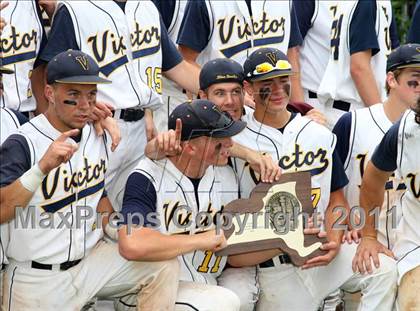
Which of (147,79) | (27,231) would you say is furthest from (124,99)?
(27,231)

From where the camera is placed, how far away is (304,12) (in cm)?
710

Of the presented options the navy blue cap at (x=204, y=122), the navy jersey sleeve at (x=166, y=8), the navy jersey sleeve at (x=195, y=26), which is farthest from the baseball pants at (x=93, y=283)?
the navy jersey sleeve at (x=166, y=8)

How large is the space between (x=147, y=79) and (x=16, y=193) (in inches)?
59.3

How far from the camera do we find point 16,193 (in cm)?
496

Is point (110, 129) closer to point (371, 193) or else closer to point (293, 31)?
point (371, 193)

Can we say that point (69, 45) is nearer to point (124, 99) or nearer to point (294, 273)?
point (124, 99)

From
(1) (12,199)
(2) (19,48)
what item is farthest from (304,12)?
(1) (12,199)

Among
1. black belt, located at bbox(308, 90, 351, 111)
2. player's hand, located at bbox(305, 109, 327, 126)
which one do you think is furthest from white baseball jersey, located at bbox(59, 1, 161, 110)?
black belt, located at bbox(308, 90, 351, 111)

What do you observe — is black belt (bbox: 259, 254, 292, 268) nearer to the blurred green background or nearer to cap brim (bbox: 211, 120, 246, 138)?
cap brim (bbox: 211, 120, 246, 138)

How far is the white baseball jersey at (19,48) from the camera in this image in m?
5.88

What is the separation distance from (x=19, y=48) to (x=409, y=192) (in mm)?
2311

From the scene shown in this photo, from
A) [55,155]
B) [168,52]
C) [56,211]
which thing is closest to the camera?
[55,155]

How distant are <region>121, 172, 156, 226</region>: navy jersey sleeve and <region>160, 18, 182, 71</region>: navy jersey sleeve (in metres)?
1.22

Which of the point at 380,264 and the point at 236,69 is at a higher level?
the point at 236,69
